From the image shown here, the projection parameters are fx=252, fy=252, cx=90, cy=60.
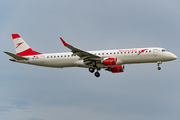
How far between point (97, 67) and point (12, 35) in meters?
18.7

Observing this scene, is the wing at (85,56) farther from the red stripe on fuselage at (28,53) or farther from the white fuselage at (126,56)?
the red stripe on fuselage at (28,53)

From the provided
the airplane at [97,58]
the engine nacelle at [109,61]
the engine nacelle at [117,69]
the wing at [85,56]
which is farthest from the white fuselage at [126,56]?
the engine nacelle at [117,69]

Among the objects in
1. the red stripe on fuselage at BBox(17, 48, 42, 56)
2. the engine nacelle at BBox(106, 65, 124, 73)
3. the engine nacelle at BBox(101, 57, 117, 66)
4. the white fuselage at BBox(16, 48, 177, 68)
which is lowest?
the engine nacelle at BBox(106, 65, 124, 73)

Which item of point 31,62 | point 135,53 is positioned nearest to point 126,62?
point 135,53

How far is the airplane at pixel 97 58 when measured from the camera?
4209cm

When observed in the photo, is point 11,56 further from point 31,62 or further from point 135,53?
point 135,53

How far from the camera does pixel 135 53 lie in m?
42.2

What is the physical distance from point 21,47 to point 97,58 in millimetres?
16119

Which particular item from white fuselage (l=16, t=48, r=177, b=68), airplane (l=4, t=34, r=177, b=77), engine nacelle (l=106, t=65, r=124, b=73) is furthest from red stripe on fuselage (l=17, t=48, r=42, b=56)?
engine nacelle (l=106, t=65, r=124, b=73)

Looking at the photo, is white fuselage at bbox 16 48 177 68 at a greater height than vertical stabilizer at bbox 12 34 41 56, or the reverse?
vertical stabilizer at bbox 12 34 41 56

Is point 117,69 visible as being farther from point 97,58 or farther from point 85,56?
point 85,56

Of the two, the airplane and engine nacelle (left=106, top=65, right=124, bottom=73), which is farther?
engine nacelle (left=106, top=65, right=124, bottom=73)

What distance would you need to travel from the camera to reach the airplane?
42.1 meters

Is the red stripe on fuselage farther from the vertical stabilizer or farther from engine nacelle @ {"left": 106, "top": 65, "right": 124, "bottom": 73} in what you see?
engine nacelle @ {"left": 106, "top": 65, "right": 124, "bottom": 73}
